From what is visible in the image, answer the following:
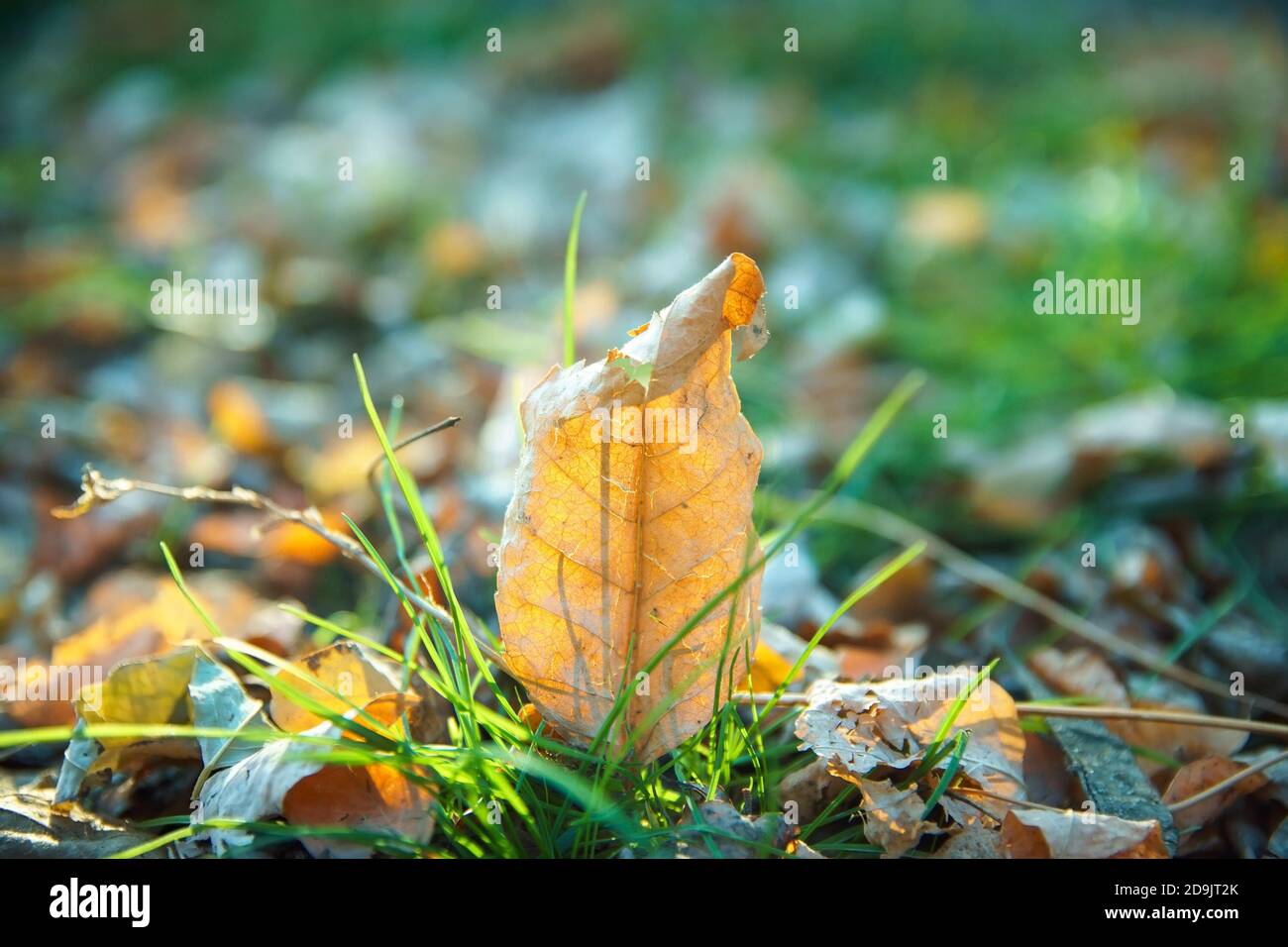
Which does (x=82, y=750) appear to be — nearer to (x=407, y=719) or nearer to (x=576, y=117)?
(x=407, y=719)

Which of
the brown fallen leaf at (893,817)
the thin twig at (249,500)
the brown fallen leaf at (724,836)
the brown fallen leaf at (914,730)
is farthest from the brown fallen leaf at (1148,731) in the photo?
the thin twig at (249,500)

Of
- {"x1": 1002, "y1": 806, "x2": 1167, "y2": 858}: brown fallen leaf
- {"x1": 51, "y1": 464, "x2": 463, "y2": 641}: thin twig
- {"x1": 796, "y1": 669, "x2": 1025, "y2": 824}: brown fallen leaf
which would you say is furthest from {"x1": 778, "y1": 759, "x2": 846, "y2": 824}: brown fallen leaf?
{"x1": 51, "y1": 464, "x2": 463, "y2": 641}: thin twig

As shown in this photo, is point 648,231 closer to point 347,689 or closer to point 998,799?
point 347,689

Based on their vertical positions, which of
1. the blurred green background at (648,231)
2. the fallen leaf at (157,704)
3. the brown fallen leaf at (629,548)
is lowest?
the fallen leaf at (157,704)

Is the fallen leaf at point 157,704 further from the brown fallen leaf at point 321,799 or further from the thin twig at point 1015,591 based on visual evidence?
the thin twig at point 1015,591

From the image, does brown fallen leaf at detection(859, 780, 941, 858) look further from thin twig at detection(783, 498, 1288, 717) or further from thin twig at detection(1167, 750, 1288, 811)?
thin twig at detection(783, 498, 1288, 717)
